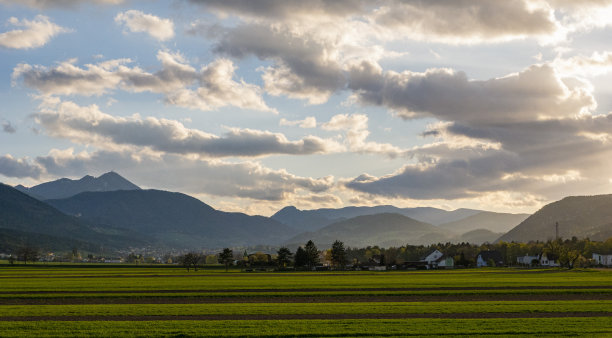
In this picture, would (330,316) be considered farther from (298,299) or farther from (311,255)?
(311,255)

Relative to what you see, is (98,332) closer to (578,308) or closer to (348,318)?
(348,318)

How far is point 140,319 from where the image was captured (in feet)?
132

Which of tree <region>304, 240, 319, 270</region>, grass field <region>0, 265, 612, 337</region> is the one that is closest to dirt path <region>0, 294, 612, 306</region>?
grass field <region>0, 265, 612, 337</region>

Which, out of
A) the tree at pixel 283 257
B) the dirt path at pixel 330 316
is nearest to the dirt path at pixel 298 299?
the dirt path at pixel 330 316

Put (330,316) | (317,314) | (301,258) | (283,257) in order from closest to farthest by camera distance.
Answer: (330,316), (317,314), (301,258), (283,257)

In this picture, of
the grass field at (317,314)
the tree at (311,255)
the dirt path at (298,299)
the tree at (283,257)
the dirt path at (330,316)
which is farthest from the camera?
the tree at (283,257)

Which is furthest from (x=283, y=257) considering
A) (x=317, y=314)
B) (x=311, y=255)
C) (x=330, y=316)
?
(x=330, y=316)

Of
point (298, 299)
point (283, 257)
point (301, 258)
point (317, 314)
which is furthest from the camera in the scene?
point (283, 257)

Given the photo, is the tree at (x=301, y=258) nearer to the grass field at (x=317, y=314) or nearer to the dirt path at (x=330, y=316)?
the grass field at (x=317, y=314)

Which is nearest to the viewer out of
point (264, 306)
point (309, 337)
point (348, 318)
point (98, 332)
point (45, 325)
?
point (309, 337)

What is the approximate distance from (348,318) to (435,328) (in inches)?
285

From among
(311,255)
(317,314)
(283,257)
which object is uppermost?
(311,255)

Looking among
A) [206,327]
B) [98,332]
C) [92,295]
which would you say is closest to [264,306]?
[206,327]

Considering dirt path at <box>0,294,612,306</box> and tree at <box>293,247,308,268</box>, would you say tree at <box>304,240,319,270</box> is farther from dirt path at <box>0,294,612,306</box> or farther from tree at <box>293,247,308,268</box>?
dirt path at <box>0,294,612,306</box>
